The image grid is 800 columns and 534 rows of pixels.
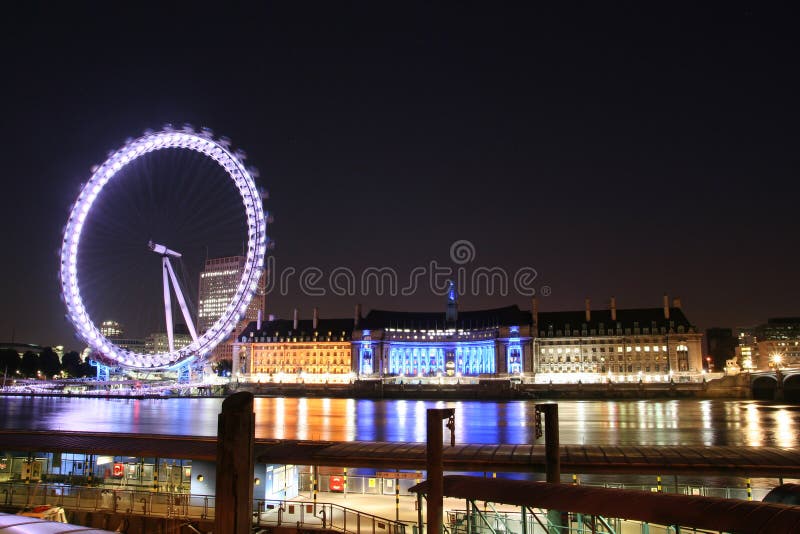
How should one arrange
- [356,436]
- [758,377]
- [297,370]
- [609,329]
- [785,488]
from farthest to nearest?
[297,370] → [609,329] → [758,377] → [356,436] → [785,488]

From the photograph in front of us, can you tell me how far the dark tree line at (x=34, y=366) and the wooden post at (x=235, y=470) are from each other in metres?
174

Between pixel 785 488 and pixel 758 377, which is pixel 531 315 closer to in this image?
pixel 758 377

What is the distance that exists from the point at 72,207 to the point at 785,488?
6409cm

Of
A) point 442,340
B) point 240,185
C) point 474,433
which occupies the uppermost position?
point 240,185

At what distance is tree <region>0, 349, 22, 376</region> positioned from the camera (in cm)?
16823

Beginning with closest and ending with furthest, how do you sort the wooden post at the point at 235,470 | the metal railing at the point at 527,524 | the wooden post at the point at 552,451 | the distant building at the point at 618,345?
1. the wooden post at the point at 235,470
2. the metal railing at the point at 527,524
3. the wooden post at the point at 552,451
4. the distant building at the point at 618,345

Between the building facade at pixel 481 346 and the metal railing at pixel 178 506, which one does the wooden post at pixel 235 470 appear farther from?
the building facade at pixel 481 346

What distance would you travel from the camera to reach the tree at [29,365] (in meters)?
176

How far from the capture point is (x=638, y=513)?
1340 centimetres

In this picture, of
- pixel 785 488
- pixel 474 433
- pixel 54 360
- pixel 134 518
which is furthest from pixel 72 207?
pixel 54 360

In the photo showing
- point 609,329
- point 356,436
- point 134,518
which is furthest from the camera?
point 609,329

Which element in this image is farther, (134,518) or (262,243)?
(262,243)

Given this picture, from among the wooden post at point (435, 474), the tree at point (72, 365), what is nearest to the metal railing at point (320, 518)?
the wooden post at point (435, 474)

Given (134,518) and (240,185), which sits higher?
(240,185)
